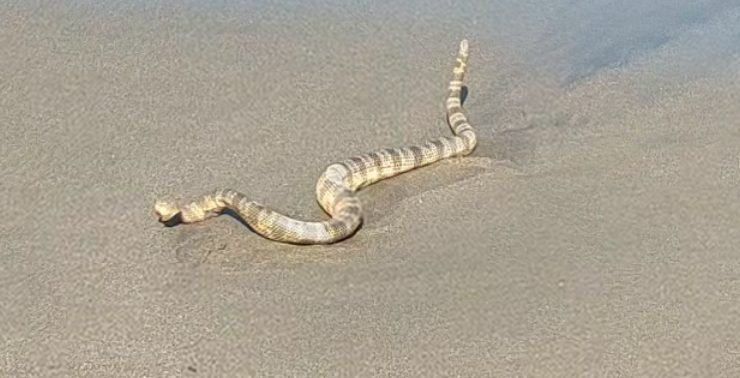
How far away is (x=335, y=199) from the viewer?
26.4 ft

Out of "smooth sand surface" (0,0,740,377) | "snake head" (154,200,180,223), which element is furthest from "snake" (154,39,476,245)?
"smooth sand surface" (0,0,740,377)

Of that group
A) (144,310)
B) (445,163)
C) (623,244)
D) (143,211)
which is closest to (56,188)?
(143,211)

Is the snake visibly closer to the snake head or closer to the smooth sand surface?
the snake head

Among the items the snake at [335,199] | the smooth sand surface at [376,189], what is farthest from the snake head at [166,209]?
the smooth sand surface at [376,189]

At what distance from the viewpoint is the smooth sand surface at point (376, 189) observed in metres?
6.54

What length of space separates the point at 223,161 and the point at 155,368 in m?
2.81

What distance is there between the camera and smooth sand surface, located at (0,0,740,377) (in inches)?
257

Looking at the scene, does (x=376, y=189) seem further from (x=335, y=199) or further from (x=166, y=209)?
(x=166, y=209)

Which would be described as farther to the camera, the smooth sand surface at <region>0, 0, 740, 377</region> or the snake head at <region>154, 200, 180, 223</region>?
the snake head at <region>154, 200, 180, 223</region>

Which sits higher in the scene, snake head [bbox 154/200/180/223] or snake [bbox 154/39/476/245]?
snake head [bbox 154/200/180/223]

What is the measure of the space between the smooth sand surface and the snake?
0.11 metres

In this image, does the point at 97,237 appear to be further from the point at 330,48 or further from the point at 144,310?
the point at 330,48

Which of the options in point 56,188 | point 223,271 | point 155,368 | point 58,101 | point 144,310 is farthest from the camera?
point 58,101

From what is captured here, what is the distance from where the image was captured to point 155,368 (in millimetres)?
6207
